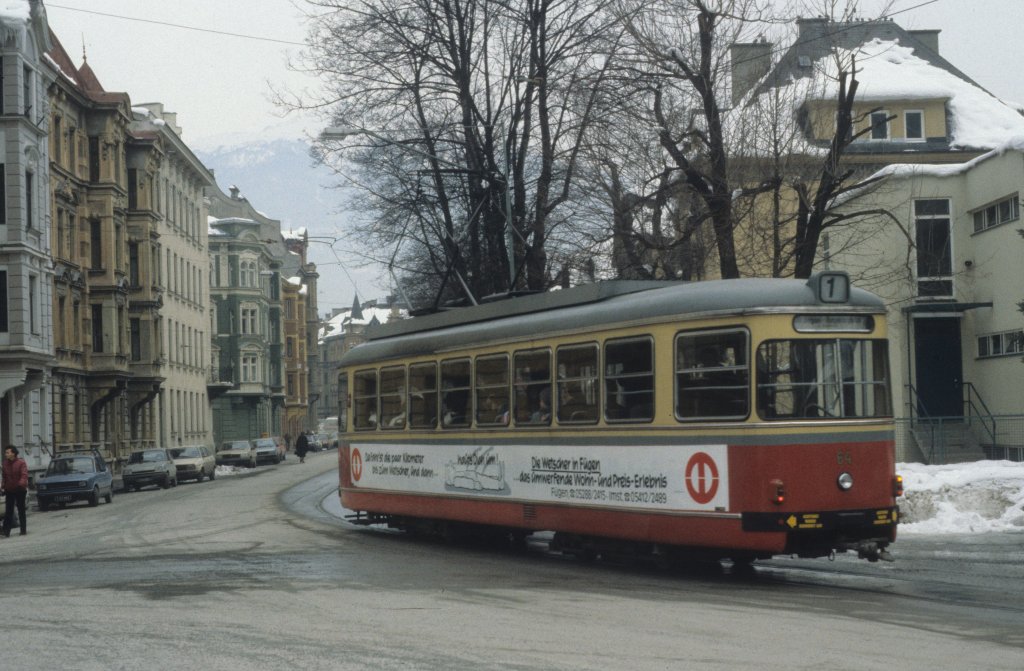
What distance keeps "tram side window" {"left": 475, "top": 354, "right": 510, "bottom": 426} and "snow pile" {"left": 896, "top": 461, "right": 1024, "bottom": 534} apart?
6277 mm

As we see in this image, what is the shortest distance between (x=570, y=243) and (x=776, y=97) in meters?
7.72

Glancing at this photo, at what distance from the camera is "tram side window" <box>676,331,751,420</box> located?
13.8m

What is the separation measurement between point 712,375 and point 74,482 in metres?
27.3

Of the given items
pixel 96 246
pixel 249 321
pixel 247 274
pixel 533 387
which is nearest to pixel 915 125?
pixel 96 246

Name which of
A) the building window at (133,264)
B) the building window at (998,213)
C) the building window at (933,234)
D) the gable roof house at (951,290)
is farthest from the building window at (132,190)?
the building window at (998,213)

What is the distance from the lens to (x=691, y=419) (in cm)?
1419

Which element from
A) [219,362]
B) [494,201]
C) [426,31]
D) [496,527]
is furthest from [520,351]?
[219,362]

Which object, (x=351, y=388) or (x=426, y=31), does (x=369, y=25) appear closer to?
(x=426, y=31)

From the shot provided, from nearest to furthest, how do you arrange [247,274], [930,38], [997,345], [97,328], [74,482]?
[997,345] < [74,482] < [97,328] < [930,38] < [247,274]

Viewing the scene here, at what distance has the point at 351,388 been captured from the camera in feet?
73.9

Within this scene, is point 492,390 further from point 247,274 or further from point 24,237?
point 247,274

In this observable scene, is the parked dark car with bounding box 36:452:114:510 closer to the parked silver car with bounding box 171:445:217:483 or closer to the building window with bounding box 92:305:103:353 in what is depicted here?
the parked silver car with bounding box 171:445:217:483

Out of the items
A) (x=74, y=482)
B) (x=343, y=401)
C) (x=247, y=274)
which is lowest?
(x=74, y=482)

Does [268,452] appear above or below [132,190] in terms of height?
below
